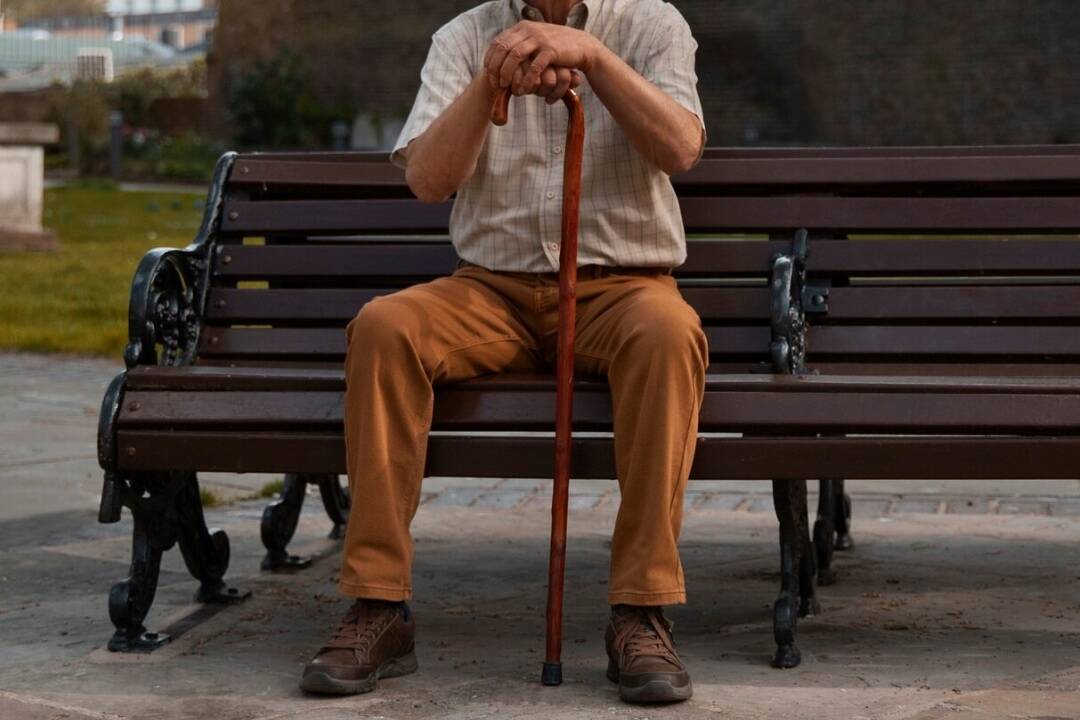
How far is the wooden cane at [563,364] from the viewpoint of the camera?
3576mm

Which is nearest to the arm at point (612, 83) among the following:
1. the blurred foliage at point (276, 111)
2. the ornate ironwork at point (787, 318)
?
the ornate ironwork at point (787, 318)

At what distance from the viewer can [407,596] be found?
361 centimetres

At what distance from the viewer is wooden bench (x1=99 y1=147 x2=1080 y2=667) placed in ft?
12.0

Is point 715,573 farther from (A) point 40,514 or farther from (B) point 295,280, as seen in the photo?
(A) point 40,514

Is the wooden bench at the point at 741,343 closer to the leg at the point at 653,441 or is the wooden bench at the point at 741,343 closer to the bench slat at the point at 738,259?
the bench slat at the point at 738,259

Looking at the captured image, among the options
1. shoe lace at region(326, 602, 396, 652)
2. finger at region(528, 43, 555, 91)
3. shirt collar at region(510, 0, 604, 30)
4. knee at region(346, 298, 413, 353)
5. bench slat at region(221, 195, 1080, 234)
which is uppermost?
shirt collar at region(510, 0, 604, 30)

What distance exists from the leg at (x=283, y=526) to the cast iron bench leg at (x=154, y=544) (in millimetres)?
280

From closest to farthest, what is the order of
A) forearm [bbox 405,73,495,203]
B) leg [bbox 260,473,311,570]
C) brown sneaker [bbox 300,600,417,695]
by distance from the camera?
brown sneaker [bbox 300,600,417,695] < forearm [bbox 405,73,495,203] < leg [bbox 260,473,311,570]

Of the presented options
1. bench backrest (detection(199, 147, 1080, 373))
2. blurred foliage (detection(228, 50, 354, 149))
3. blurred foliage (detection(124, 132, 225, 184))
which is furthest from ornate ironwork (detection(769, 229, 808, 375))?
blurred foliage (detection(228, 50, 354, 149))

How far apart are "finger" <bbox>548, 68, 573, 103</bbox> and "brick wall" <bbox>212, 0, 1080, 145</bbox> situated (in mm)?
24301

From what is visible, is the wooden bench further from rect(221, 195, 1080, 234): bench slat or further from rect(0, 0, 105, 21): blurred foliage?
rect(0, 0, 105, 21): blurred foliage

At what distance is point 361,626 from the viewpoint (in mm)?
3584

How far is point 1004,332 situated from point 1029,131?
2395cm

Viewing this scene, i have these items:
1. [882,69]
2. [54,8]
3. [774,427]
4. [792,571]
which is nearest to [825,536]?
[792,571]
